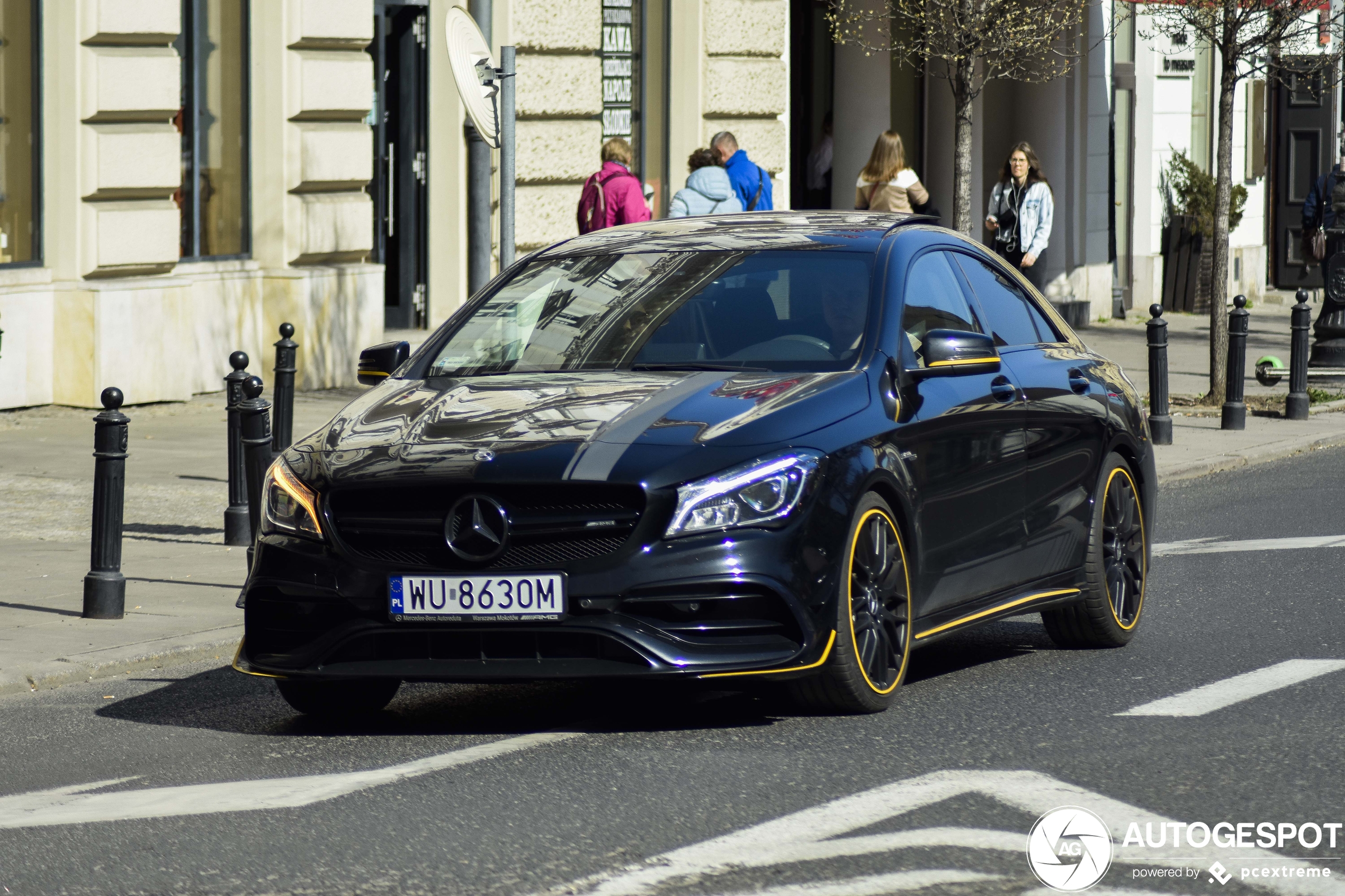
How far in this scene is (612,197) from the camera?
16156mm

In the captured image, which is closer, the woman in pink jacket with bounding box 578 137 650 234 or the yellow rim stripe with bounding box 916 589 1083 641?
the yellow rim stripe with bounding box 916 589 1083 641

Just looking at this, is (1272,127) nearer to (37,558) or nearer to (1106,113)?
(1106,113)

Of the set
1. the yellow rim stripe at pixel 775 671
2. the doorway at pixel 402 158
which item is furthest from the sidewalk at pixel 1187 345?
the yellow rim stripe at pixel 775 671

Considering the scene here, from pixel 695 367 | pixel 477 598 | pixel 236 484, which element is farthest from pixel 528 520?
pixel 236 484

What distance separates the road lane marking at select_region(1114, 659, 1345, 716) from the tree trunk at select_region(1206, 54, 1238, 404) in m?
10.0

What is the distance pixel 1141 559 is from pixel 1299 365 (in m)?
9.23

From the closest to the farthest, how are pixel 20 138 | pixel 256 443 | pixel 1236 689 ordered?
1. pixel 1236 689
2. pixel 256 443
3. pixel 20 138

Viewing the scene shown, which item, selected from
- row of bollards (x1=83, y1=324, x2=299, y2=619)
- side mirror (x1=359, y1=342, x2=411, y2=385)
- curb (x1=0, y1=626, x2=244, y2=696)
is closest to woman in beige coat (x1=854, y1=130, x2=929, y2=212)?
row of bollards (x1=83, y1=324, x2=299, y2=619)

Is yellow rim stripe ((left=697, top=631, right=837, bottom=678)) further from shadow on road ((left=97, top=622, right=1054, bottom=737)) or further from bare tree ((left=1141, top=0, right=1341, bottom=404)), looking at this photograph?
bare tree ((left=1141, top=0, right=1341, bottom=404))

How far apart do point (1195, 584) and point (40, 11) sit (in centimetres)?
940

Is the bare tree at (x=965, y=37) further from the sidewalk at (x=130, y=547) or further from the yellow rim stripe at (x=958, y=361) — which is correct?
the yellow rim stripe at (x=958, y=361)

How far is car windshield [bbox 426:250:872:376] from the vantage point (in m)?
6.98

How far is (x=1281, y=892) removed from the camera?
467 cm

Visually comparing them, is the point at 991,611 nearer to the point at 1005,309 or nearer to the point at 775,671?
the point at 1005,309
